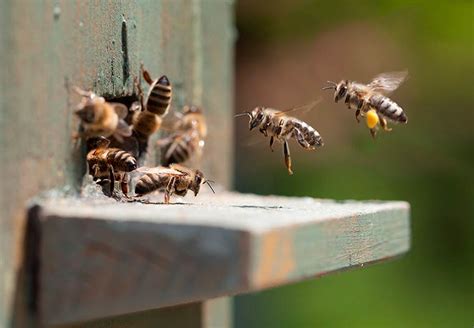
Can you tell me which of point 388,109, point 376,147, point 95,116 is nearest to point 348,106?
point 388,109

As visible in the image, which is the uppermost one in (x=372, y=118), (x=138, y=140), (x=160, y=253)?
(x=372, y=118)

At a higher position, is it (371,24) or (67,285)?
(371,24)

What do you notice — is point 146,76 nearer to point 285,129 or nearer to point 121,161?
point 121,161

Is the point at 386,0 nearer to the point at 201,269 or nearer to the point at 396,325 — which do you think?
the point at 396,325

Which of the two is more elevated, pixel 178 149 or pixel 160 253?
pixel 178 149

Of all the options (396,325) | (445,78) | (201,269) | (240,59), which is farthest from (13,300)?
(240,59)

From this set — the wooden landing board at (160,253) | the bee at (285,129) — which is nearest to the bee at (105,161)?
the wooden landing board at (160,253)

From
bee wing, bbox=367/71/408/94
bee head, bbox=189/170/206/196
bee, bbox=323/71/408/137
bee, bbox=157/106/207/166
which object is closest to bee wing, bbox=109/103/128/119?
bee head, bbox=189/170/206/196

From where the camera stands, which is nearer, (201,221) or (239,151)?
(201,221)
